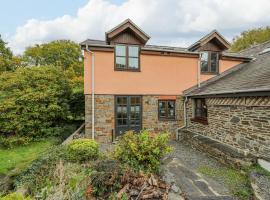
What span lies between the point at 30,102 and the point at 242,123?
10.9m

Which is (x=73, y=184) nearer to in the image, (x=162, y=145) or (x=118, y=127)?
(x=162, y=145)

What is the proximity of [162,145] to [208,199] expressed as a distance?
1.86m

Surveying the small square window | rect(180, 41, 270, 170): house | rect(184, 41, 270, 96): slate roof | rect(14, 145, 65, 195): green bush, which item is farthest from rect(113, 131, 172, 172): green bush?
the small square window

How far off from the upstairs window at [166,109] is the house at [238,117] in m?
1.25

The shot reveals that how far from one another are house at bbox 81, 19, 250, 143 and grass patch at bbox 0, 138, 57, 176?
2782mm

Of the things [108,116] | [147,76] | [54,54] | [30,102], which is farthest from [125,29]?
[54,54]

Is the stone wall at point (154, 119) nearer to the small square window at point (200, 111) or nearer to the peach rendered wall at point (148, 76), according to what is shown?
the peach rendered wall at point (148, 76)

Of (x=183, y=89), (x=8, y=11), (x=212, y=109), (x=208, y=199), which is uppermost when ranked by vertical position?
(x=8, y=11)

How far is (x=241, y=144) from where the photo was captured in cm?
828

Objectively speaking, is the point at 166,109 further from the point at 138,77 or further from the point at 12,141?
the point at 12,141

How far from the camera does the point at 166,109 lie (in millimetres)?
13086

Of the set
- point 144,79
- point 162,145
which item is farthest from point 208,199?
point 144,79

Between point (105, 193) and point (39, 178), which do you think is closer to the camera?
point (105, 193)

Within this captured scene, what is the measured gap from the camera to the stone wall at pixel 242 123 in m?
7.07
